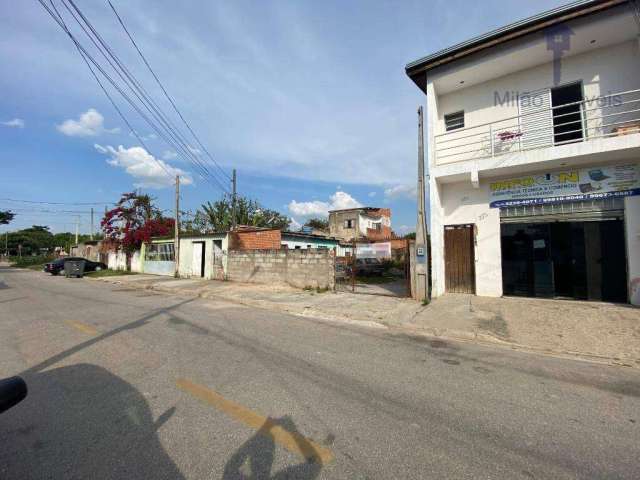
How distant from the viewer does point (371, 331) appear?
22.8ft

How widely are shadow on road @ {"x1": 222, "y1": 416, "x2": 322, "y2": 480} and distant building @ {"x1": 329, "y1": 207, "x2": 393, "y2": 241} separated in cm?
3717

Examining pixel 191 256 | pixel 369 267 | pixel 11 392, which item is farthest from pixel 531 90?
pixel 191 256

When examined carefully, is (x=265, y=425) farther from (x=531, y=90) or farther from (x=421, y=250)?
(x=531, y=90)

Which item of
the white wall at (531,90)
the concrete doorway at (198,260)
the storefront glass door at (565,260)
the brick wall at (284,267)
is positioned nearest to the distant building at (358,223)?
the concrete doorway at (198,260)

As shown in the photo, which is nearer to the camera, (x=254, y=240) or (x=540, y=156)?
(x=540, y=156)

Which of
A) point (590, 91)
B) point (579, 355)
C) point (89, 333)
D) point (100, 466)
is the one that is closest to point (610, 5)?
point (590, 91)

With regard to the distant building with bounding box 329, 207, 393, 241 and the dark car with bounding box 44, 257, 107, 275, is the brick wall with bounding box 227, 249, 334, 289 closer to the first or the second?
the dark car with bounding box 44, 257, 107, 275

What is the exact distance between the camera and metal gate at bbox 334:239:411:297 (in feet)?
39.3

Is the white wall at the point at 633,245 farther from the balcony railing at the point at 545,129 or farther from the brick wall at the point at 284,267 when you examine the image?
the brick wall at the point at 284,267

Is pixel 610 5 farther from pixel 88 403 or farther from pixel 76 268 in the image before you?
pixel 76 268

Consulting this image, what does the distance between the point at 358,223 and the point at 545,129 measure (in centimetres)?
3134

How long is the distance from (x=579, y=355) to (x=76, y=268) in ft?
100

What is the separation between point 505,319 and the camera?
286 inches

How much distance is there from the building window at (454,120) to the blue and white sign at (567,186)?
2.59 metres
